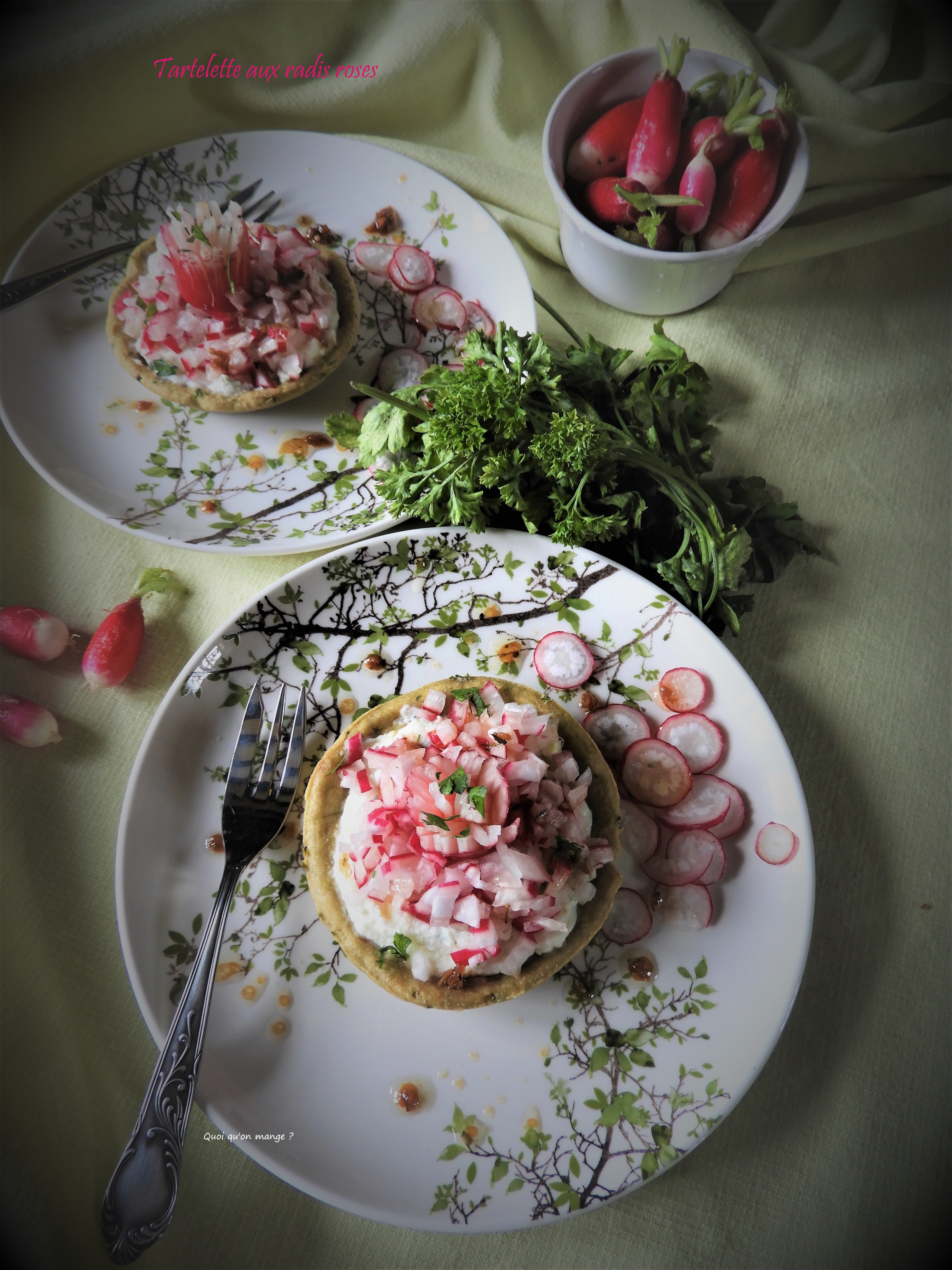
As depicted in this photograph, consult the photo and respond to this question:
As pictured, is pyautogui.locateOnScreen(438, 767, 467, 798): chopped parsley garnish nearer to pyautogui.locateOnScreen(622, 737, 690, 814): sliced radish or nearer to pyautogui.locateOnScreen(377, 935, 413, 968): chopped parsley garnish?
pyautogui.locateOnScreen(377, 935, 413, 968): chopped parsley garnish

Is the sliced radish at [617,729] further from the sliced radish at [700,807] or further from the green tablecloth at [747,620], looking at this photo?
the green tablecloth at [747,620]

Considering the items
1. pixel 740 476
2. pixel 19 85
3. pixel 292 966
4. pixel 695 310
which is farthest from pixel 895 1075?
pixel 19 85

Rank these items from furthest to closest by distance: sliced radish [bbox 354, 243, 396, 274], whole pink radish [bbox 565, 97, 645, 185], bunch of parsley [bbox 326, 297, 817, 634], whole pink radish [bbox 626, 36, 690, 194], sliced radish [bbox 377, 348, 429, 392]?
sliced radish [bbox 354, 243, 396, 274], sliced radish [bbox 377, 348, 429, 392], whole pink radish [bbox 565, 97, 645, 185], whole pink radish [bbox 626, 36, 690, 194], bunch of parsley [bbox 326, 297, 817, 634]

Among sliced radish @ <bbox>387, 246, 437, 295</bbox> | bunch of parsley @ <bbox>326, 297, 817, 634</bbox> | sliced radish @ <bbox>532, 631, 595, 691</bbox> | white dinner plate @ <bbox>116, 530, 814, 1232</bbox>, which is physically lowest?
white dinner plate @ <bbox>116, 530, 814, 1232</bbox>

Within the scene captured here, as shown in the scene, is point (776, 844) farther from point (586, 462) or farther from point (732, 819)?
point (586, 462)

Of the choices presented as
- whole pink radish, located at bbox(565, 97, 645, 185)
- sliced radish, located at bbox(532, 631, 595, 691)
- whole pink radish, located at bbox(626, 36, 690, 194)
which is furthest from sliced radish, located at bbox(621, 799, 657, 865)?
whole pink radish, located at bbox(565, 97, 645, 185)

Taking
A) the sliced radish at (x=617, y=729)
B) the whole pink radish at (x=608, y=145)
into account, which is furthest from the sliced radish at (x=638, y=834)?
the whole pink radish at (x=608, y=145)

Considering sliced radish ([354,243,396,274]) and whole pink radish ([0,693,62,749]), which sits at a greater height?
sliced radish ([354,243,396,274])

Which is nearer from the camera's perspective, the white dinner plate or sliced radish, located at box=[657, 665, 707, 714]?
the white dinner plate
